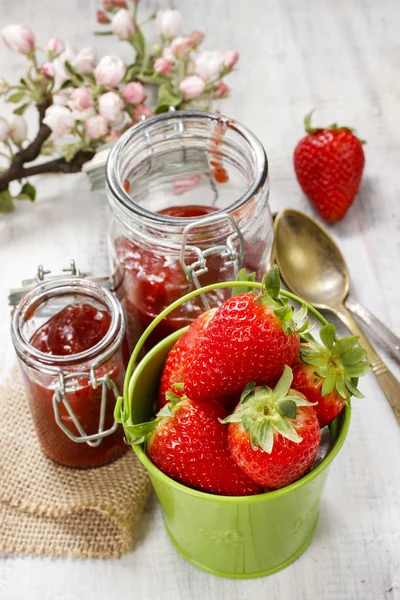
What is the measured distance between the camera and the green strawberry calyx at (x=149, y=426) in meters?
0.68

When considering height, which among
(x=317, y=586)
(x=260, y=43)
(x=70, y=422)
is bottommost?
(x=317, y=586)

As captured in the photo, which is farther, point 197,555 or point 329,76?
point 329,76

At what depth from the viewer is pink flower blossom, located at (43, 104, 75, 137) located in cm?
106

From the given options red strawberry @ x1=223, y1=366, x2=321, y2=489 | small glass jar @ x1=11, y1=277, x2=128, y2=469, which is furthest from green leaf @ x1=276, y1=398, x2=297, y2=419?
small glass jar @ x1=11, y1=277, x2=128, y2=469

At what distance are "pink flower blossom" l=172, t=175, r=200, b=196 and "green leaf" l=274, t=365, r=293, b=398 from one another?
403mm

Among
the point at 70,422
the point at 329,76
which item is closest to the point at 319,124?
the point at 329,76

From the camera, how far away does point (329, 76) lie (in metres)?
1.33

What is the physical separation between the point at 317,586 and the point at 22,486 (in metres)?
0.33

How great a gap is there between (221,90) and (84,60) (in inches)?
7.7

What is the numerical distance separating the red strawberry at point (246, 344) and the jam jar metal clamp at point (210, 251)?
12cm

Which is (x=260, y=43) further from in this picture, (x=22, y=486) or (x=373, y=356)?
(x=22, y=486)

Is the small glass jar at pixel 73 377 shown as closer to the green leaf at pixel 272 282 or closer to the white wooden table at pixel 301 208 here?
the white wooden table at pixel 301 208

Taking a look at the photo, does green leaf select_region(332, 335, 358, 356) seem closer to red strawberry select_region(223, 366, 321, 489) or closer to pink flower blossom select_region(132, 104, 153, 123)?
red strawberry select_region(223, 366, 321, 489)

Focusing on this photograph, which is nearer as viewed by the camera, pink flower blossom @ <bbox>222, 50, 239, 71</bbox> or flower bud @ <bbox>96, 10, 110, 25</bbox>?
pink flower blossom @ <bbox>222, 50, 239, 71</bbox>
